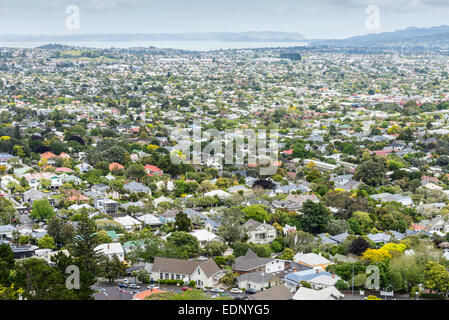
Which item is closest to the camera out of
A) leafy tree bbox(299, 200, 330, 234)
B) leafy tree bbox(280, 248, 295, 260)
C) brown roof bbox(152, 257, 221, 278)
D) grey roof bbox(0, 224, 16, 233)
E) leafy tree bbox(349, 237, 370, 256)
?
brown roof bbox(152, 257, 221, 278)

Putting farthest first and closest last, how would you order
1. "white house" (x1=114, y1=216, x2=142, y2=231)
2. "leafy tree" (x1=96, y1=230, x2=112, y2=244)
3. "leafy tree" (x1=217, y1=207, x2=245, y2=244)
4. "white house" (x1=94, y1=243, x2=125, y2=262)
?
"white house" (x1=114, y1=216, x2=142, y2=231), "leafy tree" (x1=217, y1=207, x2=245, y2=244), "leafy tree" (x1=96, y1=230, x2=112, y2=244), "white house" (x1=94, y1=243, x2=125, y2=262)

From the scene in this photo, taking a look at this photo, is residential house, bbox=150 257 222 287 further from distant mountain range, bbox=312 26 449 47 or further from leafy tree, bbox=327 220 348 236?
distant mountain range, bbox=312 26 449 47

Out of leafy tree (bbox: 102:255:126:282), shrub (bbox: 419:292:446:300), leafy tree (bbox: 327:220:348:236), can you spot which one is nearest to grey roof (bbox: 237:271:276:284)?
leafy tree (bbox: 102:255:126:282)

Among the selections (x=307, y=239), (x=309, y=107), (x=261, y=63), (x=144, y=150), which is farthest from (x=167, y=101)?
(x=261, y=63)

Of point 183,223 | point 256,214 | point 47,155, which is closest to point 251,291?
point 183,223

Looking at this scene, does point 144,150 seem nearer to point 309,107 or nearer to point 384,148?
point 384,148

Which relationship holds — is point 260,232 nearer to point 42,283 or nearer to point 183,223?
point 183,223
